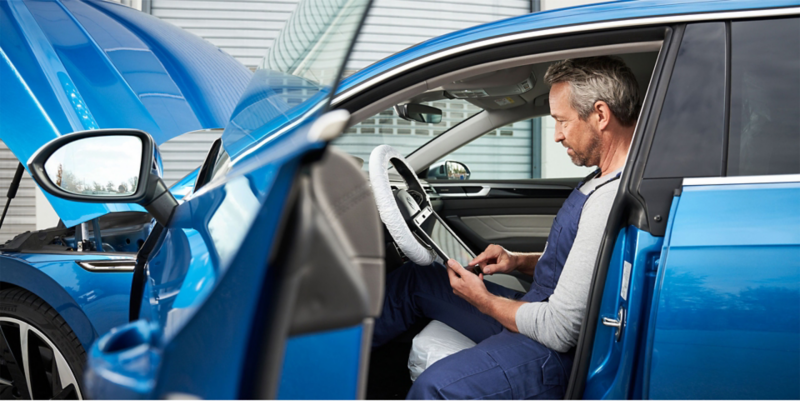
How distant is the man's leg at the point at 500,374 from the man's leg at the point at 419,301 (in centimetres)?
46

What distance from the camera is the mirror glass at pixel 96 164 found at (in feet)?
3.56

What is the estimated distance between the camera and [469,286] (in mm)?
1440

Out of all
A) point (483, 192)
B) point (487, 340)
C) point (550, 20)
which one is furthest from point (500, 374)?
point (483, 192)

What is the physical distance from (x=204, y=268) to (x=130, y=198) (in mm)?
536

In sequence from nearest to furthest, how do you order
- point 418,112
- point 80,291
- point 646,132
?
point 646,132 → point 80,291 → point 418,112

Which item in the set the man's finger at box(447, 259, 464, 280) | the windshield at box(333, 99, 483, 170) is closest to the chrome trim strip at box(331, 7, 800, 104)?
the windshield at box(333, 99, 483, 170)

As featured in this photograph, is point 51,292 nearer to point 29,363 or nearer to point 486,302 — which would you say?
point 29,363

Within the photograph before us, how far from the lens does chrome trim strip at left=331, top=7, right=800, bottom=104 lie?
108 centimetres

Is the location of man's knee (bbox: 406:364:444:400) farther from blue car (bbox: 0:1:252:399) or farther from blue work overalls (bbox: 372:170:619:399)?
blue car (bbox: 0:1:252:399)

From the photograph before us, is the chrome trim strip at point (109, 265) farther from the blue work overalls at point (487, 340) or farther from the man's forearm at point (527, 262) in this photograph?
the man's forearm at point (527, 262)

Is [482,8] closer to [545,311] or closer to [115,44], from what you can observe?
[115,44]

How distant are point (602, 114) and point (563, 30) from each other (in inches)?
13.6

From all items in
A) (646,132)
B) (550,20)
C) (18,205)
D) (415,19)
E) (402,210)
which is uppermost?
(415,19)

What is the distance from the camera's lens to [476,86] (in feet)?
6.01
